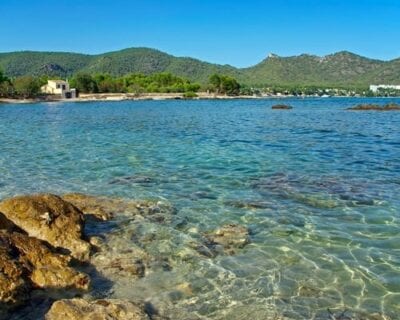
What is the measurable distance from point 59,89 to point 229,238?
18015 cm

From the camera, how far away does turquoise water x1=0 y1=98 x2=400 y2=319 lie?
9164mm

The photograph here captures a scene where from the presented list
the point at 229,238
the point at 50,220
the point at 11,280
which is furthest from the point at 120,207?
the point at 11,280

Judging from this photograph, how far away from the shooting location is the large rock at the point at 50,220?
1112 centimetres

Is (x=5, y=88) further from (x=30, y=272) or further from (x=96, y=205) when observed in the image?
(x=30, y=272)

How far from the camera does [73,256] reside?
1081cm

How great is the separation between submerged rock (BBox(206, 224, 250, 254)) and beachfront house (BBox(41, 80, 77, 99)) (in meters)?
174

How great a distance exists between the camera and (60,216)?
38.3ft

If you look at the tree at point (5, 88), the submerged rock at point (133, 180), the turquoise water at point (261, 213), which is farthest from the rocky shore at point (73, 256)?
the tree at point (5, 88)

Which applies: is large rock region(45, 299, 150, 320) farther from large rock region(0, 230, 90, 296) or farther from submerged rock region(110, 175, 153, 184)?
submerged rock region(110, 175, 153, 184)

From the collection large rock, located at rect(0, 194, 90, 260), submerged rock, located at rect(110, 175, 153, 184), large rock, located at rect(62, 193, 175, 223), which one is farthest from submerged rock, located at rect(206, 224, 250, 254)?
submerged rock, located at rect(110, 175, 153, 184)

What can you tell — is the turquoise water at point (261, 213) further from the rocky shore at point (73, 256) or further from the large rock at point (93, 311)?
the large rock at point (93, 311)

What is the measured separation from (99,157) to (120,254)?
16.5 meters

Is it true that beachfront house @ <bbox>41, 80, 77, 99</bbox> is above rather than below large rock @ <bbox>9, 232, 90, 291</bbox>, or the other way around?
above

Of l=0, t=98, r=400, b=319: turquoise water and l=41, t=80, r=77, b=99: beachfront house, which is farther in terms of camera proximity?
l=41, t=80, r=77, b=99: beachfront house
